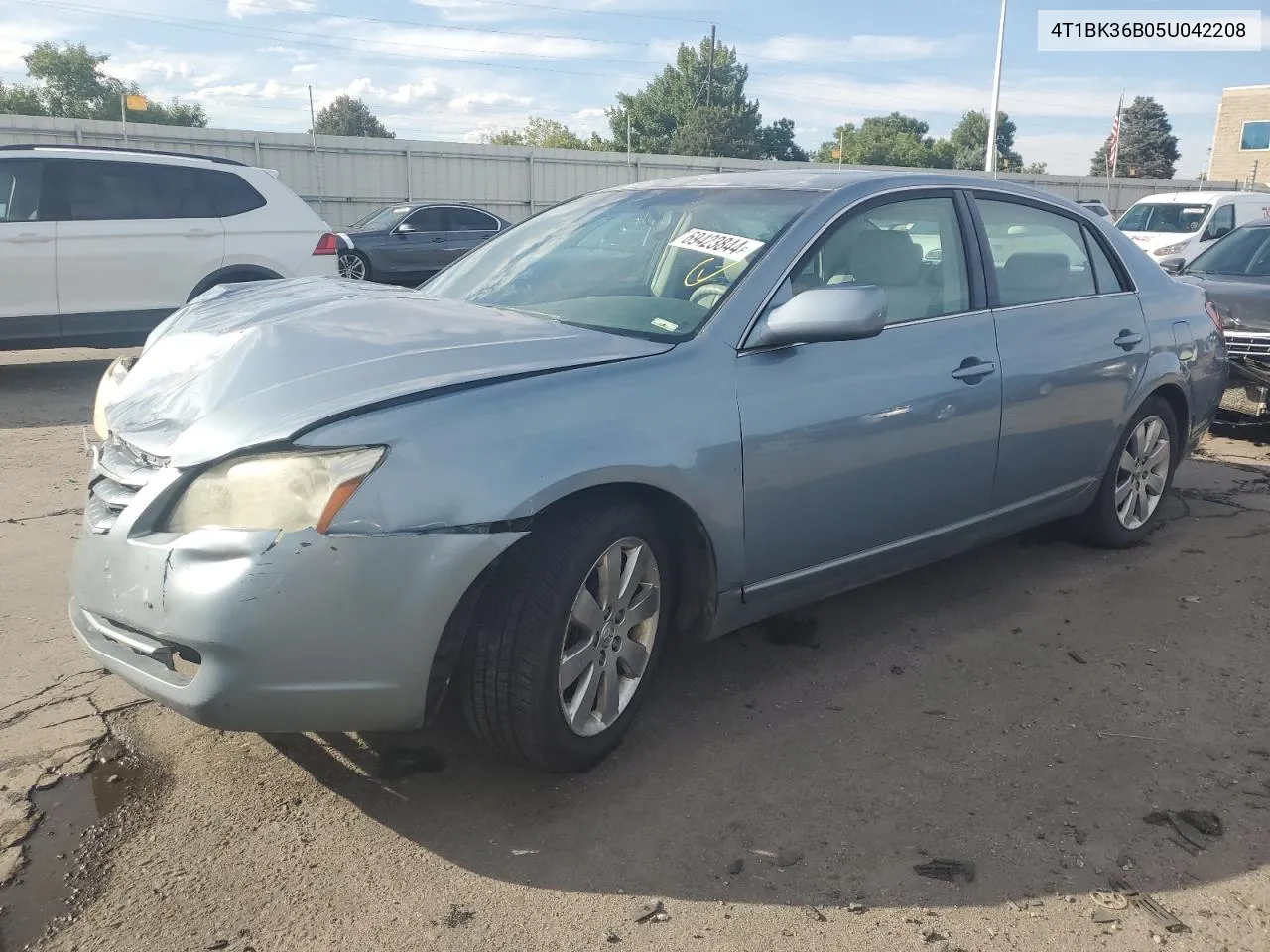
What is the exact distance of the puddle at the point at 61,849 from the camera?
229 centimetres

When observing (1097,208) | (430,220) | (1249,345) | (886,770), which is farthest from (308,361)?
(1097,208)

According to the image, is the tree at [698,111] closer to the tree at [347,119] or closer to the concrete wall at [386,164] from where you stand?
the tree at [347,119]

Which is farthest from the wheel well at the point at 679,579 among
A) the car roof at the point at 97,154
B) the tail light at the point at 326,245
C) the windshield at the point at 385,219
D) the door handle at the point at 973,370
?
the windshield at the point at 385,219

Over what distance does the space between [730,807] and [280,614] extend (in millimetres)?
1251

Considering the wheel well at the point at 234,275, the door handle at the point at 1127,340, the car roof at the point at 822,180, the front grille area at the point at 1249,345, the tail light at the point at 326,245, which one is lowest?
the front grille area at the point at 1249,345

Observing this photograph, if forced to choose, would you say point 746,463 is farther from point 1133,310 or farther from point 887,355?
point 1133,310

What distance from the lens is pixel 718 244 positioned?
345cm

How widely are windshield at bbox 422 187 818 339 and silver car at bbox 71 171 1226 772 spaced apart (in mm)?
15

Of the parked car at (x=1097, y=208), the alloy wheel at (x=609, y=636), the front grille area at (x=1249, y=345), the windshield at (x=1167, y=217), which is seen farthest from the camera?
the windshield at (x=1167, y=217)

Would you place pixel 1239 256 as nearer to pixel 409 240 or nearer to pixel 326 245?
pixel 326 245

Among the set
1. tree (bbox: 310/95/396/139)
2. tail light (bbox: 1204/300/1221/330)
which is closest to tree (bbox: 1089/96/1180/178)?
tree (bbox: 310/95/396/139)

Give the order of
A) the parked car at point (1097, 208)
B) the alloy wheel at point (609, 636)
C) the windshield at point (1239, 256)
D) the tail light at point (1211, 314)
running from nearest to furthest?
1. the alloy wheel at point (609, 636)
2. the tail light at point (1211, 314)
3. the parked car at point (1097, 208)
4. the windshield at point (1239, 256)

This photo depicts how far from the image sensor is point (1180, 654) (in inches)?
152

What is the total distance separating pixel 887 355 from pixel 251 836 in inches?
92.8
